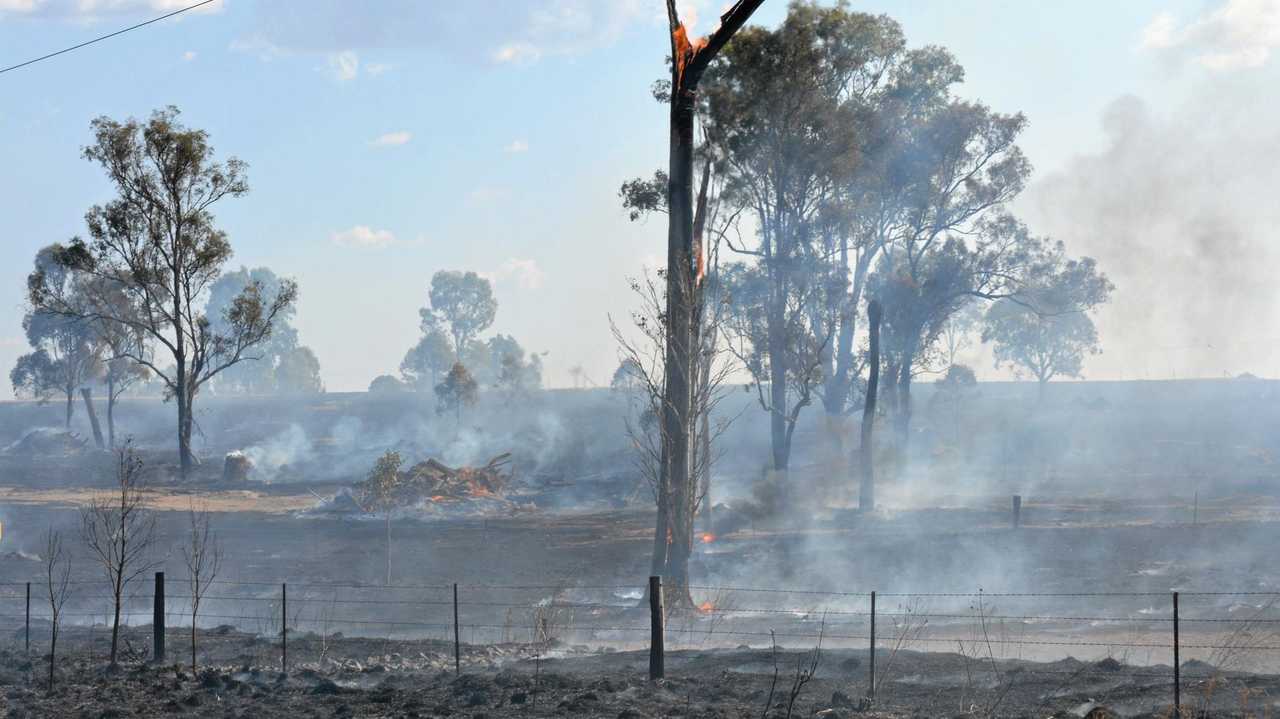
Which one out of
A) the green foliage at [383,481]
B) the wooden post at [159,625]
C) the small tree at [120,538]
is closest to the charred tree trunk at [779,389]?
the green foliage at [383,481]

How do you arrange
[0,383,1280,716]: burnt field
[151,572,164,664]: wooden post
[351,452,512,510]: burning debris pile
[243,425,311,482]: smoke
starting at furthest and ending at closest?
[243,425,311,482]: smoke → [351,452,512,510]: burning debris pile → [151,572,164,664]: wooden post → [0,383,1280,716]: burnt field

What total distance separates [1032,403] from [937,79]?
46064mm

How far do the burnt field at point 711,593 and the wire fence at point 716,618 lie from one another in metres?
0.10

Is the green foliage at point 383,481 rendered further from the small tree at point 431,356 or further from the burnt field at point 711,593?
the small tree at point 431,356

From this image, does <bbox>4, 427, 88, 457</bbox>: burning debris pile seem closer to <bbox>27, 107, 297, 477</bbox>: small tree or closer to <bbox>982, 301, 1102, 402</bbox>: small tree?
Result: <bbox>27, 107, 297, 477</bbox>: small tree

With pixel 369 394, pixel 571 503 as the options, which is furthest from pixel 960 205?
pixel 369 394

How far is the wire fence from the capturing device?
17.3 m

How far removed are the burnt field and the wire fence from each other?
0.10m

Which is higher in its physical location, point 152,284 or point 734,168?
point 734,168

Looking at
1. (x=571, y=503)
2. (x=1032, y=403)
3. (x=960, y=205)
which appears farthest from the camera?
(x=1032, y=403)

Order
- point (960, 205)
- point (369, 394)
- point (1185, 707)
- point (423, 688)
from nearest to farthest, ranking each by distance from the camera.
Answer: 1. point (1185, 707)
2. point (423, 688)
3. point (960, 205)
4. point (369, 394)

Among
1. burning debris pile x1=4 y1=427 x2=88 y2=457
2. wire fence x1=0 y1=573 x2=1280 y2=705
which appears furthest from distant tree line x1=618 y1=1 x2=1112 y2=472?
burning debris pile x1=4 y1=427 x2=88 y2=457

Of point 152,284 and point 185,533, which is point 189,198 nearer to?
point 152,284

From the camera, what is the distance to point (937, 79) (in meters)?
44.3
